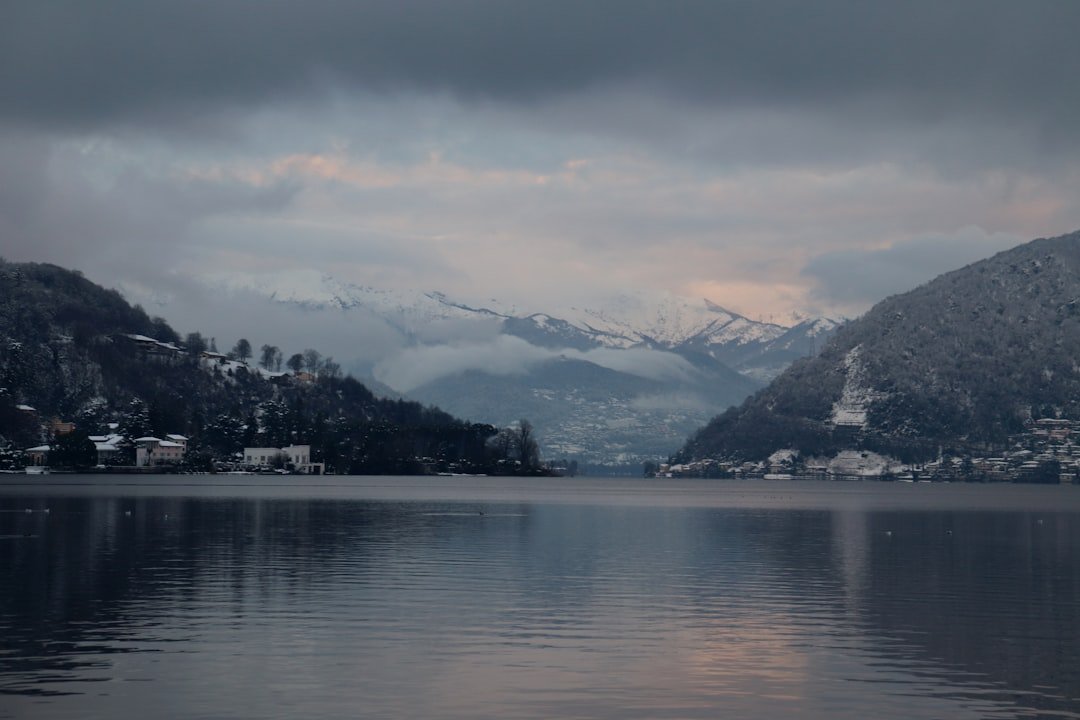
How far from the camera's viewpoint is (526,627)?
6038cm

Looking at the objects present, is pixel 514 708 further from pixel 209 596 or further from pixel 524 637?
pixel 209 596

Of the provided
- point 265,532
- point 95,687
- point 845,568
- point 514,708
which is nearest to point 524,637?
point 514,708

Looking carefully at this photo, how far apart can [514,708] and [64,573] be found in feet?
156

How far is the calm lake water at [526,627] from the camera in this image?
4422 cm

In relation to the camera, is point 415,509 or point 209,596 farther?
point 415,509

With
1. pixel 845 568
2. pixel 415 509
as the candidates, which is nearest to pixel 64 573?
pixel 845 568

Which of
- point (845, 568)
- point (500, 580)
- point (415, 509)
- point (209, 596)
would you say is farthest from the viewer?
point (415, 509)

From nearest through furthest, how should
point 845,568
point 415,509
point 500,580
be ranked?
point 500,580 → point 845,568 → point 415,509

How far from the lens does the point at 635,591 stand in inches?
2997

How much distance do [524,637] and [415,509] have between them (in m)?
123

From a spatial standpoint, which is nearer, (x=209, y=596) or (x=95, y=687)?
(x=95, y=687)

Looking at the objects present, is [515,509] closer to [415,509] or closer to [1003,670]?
[415,509]

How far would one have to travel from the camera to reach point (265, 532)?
406 ft

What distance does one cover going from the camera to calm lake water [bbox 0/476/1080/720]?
44.2 m
